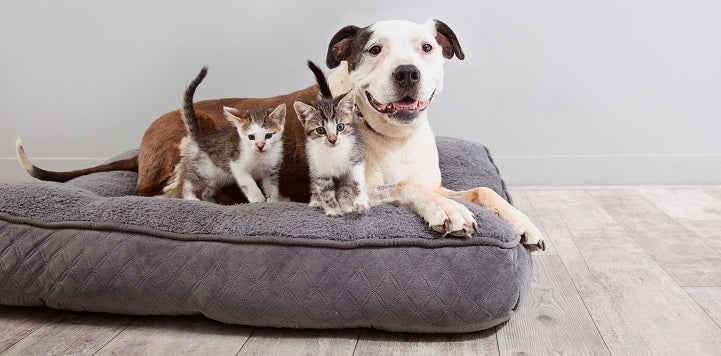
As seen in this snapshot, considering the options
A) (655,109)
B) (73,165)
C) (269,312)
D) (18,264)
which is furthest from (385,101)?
(73,165)

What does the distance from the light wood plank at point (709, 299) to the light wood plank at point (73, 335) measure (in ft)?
6.24

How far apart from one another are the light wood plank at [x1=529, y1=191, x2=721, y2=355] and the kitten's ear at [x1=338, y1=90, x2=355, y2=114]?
104 centimetres

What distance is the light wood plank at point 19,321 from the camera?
88.7 inches

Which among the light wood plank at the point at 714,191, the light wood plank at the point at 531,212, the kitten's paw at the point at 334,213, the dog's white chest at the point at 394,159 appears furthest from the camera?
the light wood plank at the point at 714,191

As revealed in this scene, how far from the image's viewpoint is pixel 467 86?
4.44 m

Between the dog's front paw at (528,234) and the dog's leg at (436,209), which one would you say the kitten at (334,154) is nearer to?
the dog's leg at (436,209)

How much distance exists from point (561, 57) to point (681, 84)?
0.73 metres

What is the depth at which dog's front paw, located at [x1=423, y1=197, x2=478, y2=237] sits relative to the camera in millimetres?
2214

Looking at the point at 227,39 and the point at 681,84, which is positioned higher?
the point at 227,39

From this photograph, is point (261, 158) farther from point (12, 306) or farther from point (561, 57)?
point (561, 57)

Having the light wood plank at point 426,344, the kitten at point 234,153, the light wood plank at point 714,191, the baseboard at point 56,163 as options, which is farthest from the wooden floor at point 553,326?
the baseboard at point 56,163

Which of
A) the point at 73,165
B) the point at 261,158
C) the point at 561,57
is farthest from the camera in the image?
the point at 73,165

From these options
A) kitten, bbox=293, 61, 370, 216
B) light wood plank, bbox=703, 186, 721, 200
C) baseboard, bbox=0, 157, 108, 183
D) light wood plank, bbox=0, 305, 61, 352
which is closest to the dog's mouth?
kitten, bbox=293, 61, 370, 216

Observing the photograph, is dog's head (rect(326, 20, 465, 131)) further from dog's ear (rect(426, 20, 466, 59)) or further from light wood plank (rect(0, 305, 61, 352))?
light wood plank (rect(0, 305, 61, 352))
